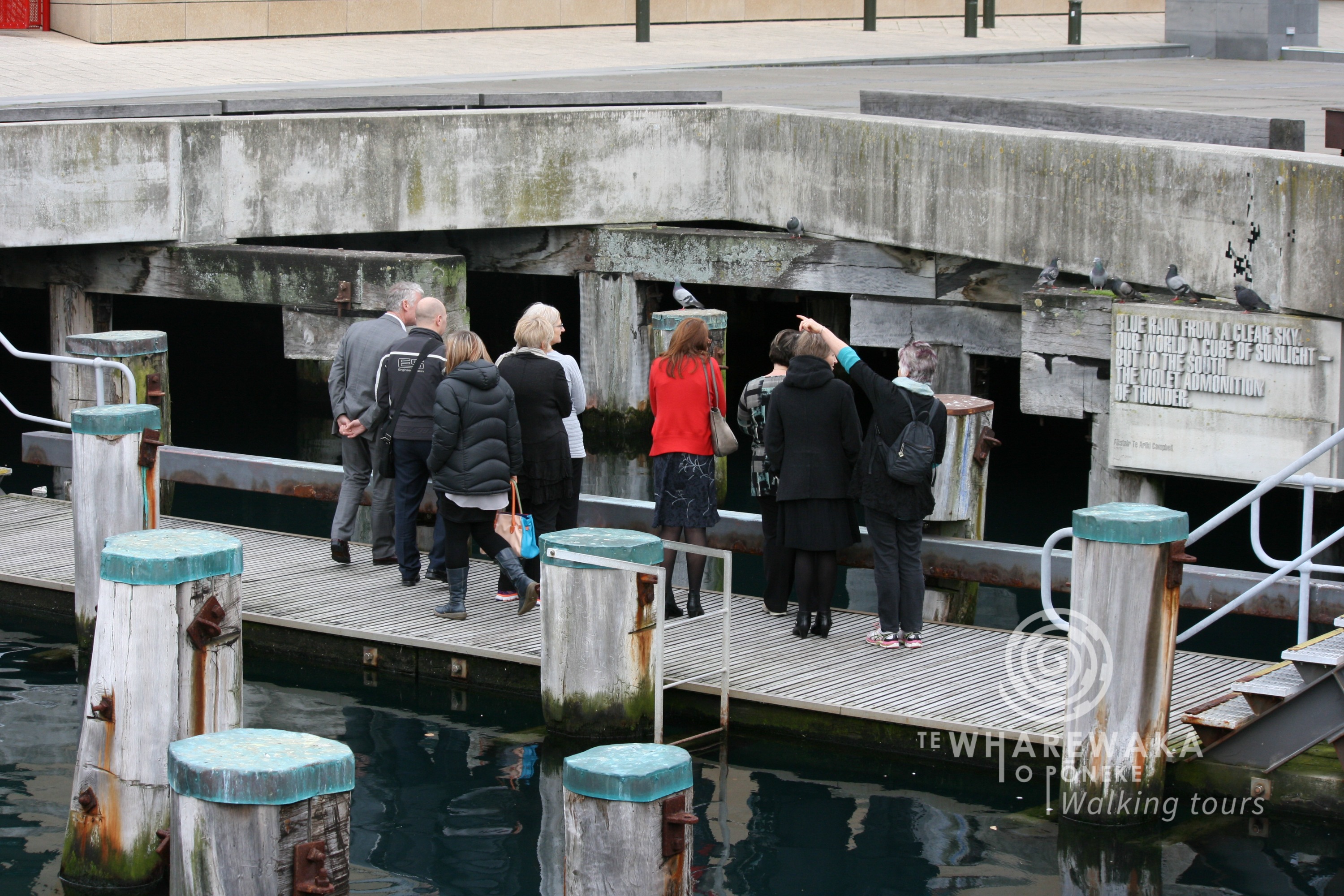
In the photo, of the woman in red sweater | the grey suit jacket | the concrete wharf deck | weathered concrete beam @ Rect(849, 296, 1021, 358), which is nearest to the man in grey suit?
the grey suit jacket

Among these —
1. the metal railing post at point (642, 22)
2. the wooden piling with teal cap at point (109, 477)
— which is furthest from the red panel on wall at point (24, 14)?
the wooden piling with teal cap at point (109, 477)

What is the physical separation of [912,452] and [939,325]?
19.8 feet

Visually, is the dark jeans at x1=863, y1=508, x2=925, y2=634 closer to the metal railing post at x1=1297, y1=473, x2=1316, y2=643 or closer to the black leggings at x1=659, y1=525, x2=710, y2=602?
the black leggings at x1=659, y1=525, x2=710, y2=602

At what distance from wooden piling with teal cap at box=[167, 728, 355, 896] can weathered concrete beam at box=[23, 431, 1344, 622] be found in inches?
156

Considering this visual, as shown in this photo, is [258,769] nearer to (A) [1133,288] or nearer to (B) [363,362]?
(B) [363,362]

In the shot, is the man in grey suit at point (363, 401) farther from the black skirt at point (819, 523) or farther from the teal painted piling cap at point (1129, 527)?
the teal painted piling cap at point (1129, 527)

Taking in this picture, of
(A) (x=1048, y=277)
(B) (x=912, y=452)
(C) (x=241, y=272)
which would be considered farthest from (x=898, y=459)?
(C) (x=241, y=272)

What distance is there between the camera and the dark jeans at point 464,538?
27.6 ft

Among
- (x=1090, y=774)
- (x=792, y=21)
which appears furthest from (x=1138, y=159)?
(x=792, y=21)

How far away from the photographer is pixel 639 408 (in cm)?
1551

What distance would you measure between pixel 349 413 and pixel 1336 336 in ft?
18.3

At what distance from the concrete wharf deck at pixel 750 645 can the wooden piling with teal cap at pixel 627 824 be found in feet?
8.25

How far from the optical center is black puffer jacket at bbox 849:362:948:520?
25.1ft

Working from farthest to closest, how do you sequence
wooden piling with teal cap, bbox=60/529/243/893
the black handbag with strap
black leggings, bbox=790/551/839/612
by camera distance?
the black handbag with strap
black leggings, bbox=790/551/839/612
wooden piling with teal cap, bbox=60/529/243/893
